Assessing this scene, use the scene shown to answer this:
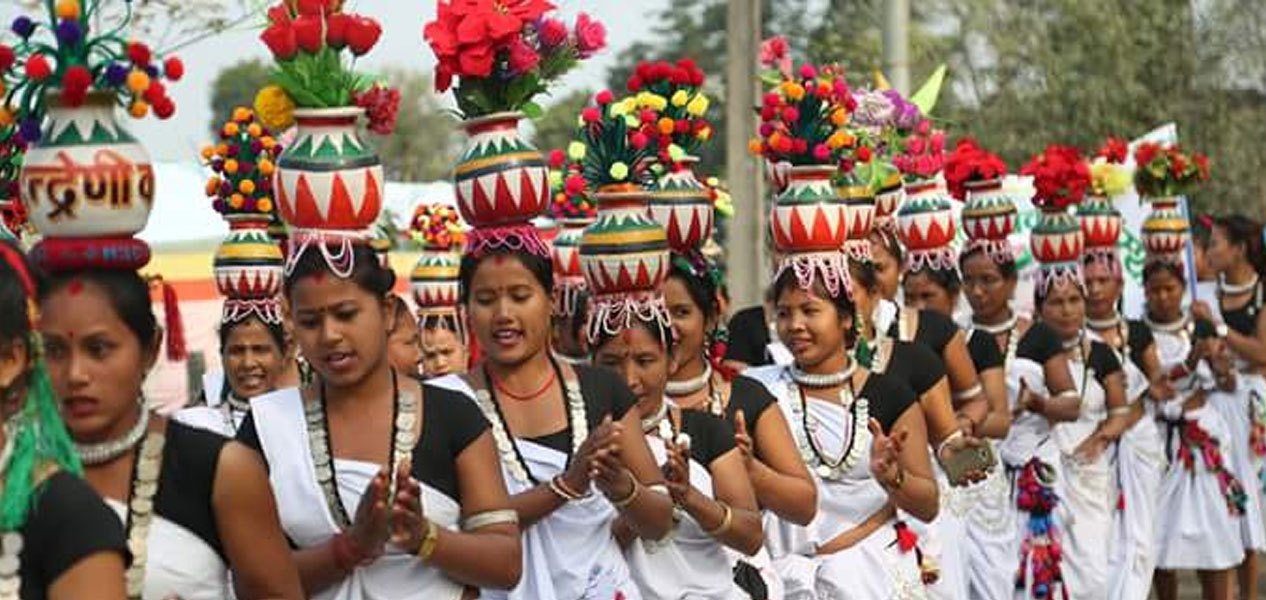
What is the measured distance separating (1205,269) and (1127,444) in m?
2.40

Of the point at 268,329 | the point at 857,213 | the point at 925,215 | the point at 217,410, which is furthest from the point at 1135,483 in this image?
the point at 217,410

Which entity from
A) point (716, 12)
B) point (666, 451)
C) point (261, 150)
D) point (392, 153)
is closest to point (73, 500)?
point (666, 451)

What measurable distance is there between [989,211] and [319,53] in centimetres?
689

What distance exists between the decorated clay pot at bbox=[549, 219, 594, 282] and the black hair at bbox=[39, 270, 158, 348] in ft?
15.9

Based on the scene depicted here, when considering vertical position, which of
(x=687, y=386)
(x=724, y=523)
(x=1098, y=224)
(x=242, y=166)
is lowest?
(x=724, y=523)

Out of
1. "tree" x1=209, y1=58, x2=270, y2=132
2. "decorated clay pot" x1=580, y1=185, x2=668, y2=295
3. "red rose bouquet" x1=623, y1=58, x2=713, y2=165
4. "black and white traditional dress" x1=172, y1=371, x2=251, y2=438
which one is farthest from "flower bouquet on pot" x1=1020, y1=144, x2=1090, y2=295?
"tree" x1=209, y1=58, x2=270, y2=132

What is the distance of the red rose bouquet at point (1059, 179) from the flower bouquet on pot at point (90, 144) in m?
8.59

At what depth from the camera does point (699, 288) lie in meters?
8.15

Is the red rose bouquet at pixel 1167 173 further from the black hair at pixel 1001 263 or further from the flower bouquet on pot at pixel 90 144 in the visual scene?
the flower bouquet on pot at pixel 90 144

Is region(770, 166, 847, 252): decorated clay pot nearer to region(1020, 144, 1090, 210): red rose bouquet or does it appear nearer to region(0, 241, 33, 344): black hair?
region(1020, 144, 1090, 210): red rose bouquet

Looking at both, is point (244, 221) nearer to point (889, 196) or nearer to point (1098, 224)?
point (889, 196)

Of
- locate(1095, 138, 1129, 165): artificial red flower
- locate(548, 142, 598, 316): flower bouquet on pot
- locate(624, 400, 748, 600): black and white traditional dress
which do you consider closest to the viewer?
locate(624, 400, 748, 600): black and white traditional dress

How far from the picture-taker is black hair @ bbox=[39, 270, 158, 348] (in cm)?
475

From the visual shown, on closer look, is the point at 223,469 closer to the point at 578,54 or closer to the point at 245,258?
the point at 578,54
